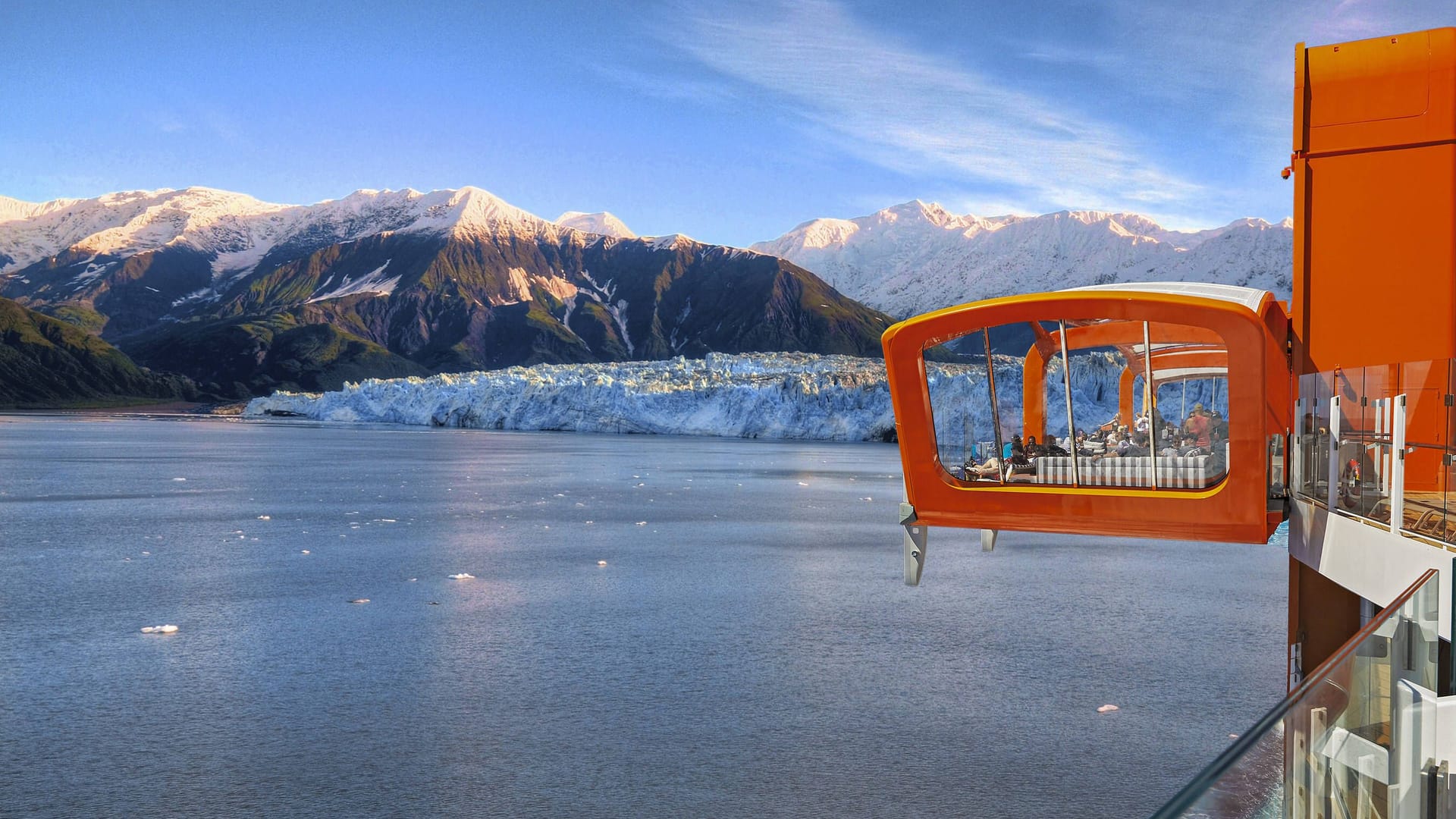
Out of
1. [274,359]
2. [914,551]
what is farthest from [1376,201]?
[274,359]

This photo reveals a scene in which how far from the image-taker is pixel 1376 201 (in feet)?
33.2

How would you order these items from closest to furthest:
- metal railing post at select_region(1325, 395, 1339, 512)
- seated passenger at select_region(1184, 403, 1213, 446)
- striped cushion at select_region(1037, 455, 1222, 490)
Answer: metal railing post at select_region(1325, 395, 1339, 512) → striped cushion at select_region(1037, 455, 1222, 490) → seated passenger at select_region(1184, 403, 1213, 446)

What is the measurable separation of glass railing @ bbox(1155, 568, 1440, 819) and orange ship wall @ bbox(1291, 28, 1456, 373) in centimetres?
641

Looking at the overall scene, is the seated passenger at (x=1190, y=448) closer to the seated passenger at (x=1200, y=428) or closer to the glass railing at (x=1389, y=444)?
the seated passenger at (x=1200, y=428)

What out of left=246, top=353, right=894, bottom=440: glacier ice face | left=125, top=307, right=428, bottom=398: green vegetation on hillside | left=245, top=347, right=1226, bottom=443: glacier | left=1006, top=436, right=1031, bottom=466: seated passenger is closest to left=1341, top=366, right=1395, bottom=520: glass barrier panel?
left=1006, top=436, right=1031, bottom=466: seated passenger

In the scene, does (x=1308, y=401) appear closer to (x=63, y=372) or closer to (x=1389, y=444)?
(x=1389, y=444)

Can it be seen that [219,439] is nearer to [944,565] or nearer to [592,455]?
[592,455]

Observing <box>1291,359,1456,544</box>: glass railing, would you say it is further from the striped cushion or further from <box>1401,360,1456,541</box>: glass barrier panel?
the striped cushion

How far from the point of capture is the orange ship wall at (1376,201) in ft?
32.2

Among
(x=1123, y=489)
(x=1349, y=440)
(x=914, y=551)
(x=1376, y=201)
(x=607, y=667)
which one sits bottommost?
(x=607, y=667)

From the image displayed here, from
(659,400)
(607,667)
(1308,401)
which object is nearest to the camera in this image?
(1308,401)

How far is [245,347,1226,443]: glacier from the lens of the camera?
204 feet

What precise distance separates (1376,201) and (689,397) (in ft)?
191

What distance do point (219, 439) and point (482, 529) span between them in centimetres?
4388
